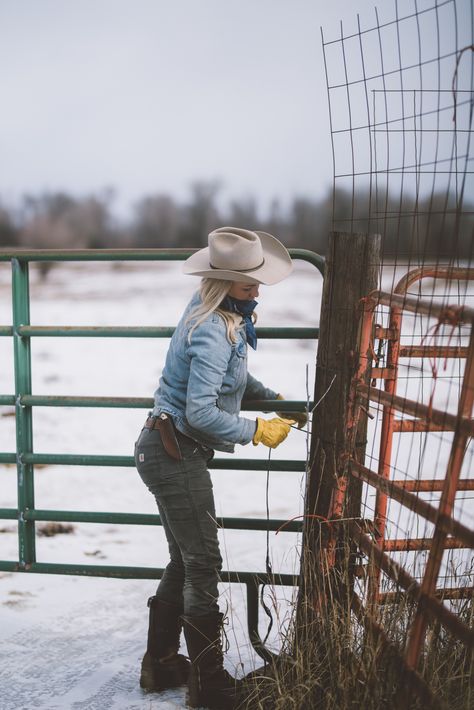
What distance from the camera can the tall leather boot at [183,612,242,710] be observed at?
252cm

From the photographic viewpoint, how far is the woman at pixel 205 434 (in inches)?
96.2

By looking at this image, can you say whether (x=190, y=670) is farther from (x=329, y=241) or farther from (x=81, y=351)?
(x=81, y=351)

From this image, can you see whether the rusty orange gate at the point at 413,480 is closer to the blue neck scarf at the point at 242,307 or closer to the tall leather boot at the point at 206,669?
the blue neck scarf at the point at 242,307

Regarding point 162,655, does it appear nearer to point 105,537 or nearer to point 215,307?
point 215,307

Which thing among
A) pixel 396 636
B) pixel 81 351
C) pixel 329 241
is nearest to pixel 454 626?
pixel 396 636

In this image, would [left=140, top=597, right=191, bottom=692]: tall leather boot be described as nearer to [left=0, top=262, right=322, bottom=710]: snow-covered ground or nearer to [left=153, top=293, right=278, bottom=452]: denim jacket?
[left=0, top=262, right=322, bottom=710]: snow-covered ground

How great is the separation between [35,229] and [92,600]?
126 feet

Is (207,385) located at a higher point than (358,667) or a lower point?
higher

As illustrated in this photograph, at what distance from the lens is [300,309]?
57.9 feet

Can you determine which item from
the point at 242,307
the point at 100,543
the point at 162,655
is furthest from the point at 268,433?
the point at 100,543

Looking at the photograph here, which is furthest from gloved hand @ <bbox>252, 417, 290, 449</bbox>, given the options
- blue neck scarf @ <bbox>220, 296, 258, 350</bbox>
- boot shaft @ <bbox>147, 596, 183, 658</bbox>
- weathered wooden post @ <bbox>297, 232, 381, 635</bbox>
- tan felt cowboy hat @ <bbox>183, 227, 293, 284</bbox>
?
boot shaft @ <bbox>147, 596, 183, 658</bbox>

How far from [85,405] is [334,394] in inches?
47.2

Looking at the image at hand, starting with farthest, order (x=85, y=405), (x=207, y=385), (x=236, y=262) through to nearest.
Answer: (x=85, y=405) < (x=236, y=262) < (x=207, y=385)

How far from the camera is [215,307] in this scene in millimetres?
2422
